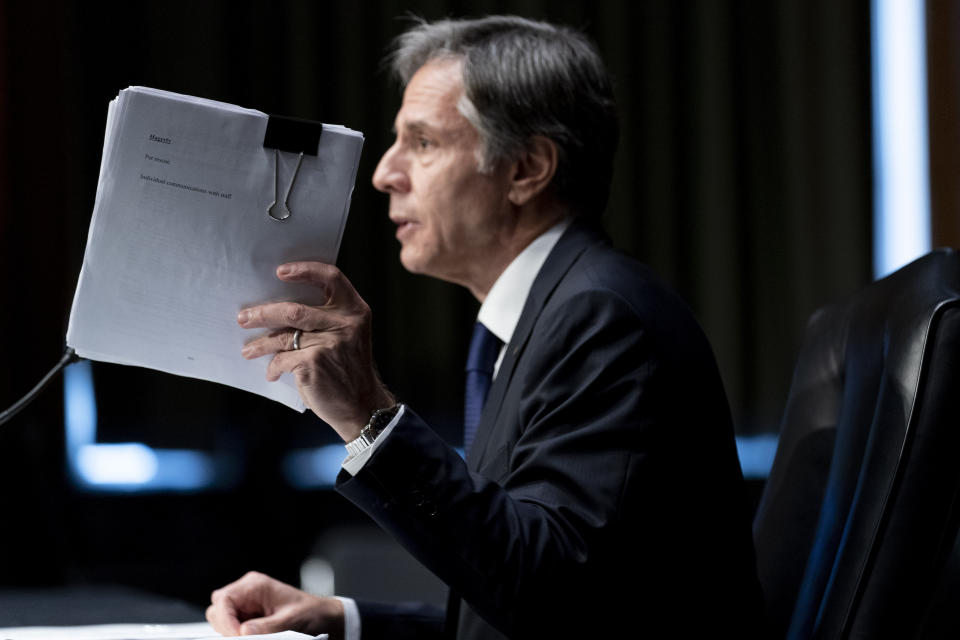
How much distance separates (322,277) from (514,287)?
0.50m

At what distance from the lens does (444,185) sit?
1.37 meters

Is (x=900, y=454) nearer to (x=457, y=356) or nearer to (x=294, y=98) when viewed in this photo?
(x=457, y=356)

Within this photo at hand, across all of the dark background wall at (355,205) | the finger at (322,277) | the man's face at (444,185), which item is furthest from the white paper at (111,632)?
the dark background wall at (355,205)

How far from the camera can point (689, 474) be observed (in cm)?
96

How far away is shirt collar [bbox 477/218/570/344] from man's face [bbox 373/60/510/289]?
0.05 meters

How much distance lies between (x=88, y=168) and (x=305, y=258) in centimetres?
205

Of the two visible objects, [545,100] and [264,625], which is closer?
[264,625]

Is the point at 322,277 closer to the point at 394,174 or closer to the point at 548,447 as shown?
the point at 548,447

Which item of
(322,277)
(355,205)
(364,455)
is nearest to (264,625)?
(364,455)

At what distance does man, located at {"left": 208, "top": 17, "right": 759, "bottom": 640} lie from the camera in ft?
2.75

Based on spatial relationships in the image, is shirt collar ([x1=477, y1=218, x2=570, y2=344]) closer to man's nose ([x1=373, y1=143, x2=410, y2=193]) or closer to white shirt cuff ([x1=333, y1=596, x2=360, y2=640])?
man's nose ([x1=373, y1=143, x2=410, y2=193])

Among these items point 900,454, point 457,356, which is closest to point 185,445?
point 457,356

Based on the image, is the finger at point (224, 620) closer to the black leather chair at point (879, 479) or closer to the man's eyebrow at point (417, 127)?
the black leather chair at point (879, 479)

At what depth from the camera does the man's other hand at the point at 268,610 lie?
106 cm
